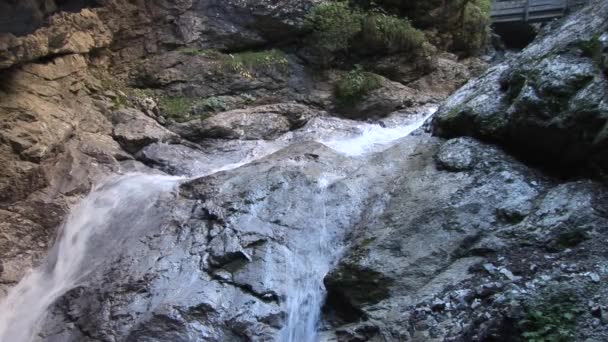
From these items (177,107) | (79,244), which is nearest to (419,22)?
(177,107)

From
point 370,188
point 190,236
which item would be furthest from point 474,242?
point 190,236

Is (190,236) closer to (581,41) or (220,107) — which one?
(220,107)

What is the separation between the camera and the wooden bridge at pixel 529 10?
1614 centimetres

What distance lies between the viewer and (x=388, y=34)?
1235 centimetres

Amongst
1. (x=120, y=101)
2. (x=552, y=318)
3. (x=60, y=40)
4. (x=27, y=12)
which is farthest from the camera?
(x=120, y=101)

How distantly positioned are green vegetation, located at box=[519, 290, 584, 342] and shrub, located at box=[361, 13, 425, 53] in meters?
8.08

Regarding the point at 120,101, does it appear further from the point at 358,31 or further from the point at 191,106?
the point at 358,31

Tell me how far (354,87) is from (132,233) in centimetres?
539

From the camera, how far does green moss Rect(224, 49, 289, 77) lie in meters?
12.0

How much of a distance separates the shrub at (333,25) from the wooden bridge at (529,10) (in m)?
6.48

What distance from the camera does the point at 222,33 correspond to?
12.4 metres

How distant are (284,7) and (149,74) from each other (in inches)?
122

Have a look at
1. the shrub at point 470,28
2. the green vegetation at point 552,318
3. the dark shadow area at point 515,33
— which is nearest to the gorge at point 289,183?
the green vegetation at point 552,318

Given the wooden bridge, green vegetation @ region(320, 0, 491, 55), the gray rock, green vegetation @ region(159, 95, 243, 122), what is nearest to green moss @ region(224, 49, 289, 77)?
green vegetation @ region(159, 95, 243, 122)
